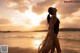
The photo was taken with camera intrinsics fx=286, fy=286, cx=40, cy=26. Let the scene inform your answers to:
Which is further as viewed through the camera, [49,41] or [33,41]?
[33,41]

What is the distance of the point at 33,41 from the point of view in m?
4.91

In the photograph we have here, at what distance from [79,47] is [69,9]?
649mm

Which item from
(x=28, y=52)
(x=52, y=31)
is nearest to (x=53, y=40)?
(x=52, y=31)

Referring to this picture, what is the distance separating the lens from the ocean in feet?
15.3

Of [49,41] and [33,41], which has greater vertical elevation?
[49,41]

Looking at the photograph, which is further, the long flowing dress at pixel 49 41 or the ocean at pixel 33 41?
the ocean at pixel 33 41

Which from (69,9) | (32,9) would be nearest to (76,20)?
(69,9)

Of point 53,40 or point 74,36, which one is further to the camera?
point 74,36

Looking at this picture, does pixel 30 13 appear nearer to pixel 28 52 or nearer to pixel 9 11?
pixel 9 11

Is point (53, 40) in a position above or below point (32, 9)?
below

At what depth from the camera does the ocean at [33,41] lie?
468cm

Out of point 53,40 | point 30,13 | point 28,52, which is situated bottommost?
point 28,52

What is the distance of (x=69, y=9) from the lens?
4.73 m

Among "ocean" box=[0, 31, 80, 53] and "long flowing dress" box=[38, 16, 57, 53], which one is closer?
"long flowing dress" box=[38, 16, 57, 53]
